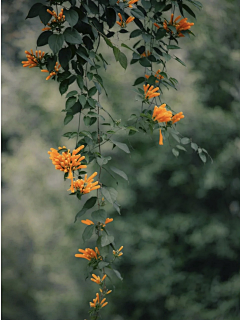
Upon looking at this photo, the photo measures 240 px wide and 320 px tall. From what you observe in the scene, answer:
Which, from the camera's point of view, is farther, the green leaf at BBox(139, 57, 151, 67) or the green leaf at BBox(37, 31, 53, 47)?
the green leaf at BBox(139, 57, 151, 67)

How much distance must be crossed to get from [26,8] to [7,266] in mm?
1086

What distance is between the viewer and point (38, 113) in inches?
55.7

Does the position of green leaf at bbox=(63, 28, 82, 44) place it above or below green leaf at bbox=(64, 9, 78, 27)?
below

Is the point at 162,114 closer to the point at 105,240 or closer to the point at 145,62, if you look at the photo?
the point at 145,62

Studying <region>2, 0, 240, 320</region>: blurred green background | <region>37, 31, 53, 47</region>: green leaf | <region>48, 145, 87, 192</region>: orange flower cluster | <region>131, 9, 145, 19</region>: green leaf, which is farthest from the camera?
<region>2, 0, 240, 320</region>: blurred green background

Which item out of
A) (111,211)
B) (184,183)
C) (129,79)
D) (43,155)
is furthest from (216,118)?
(43,155)

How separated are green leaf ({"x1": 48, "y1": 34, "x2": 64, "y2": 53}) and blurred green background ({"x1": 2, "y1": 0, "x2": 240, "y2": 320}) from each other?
725 millimetres

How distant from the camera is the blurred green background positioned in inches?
54.4

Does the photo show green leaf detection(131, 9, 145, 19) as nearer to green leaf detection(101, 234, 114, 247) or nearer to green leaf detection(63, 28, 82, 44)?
green leaf detection(63, 28, 82, 44)

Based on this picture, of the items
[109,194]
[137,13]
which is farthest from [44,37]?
[109,194]

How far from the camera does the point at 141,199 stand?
1.49 meters

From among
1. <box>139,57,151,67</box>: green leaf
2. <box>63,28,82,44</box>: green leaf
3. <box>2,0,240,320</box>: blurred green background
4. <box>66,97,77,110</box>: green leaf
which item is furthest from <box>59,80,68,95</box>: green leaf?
<box>2,0,240,320</box>: blurred green background

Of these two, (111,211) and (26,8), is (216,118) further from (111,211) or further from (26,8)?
(26,8)

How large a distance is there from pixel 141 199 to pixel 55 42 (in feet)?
3.01
